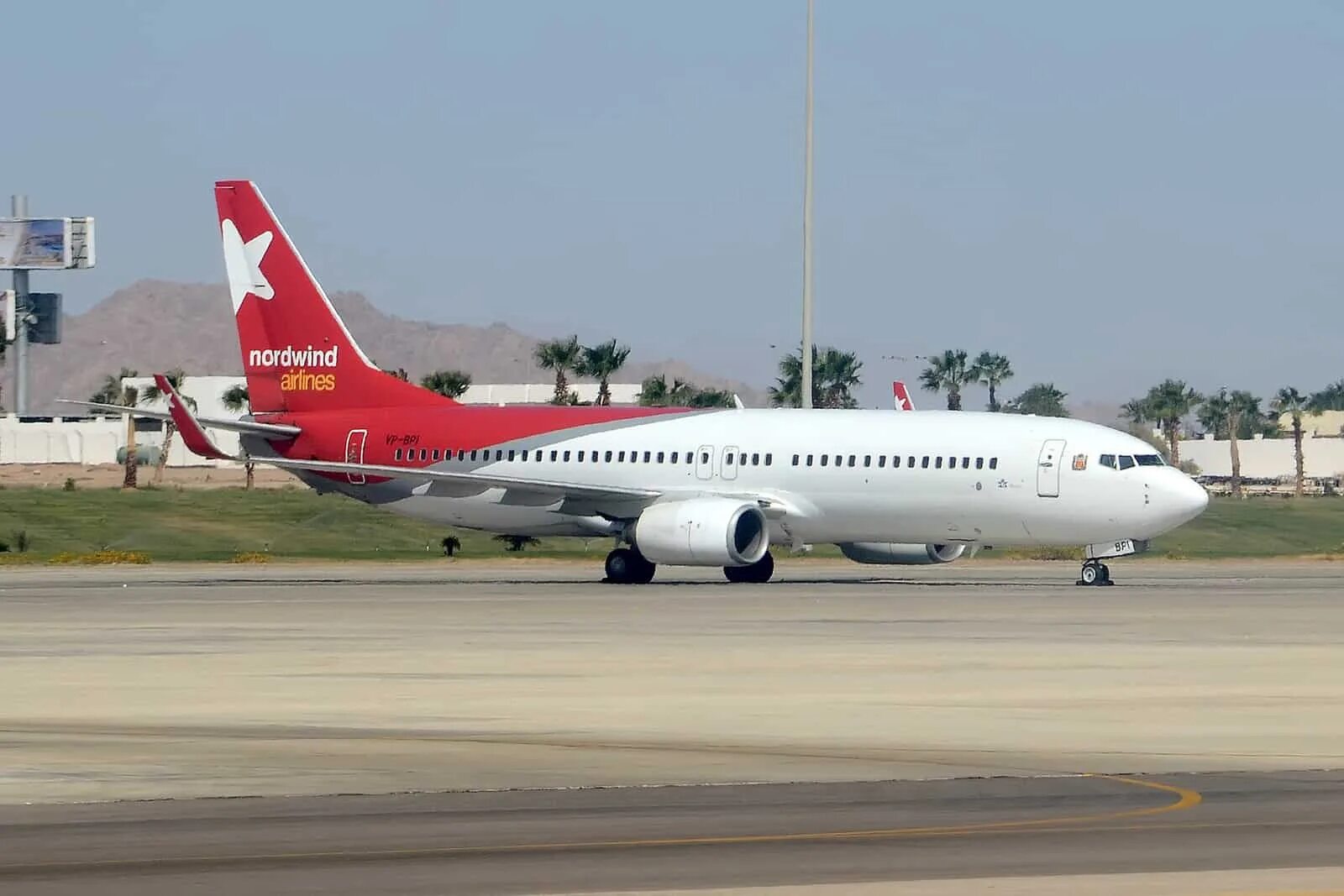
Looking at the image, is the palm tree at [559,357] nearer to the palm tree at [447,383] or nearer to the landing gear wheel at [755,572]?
the palm tree at [447,383]

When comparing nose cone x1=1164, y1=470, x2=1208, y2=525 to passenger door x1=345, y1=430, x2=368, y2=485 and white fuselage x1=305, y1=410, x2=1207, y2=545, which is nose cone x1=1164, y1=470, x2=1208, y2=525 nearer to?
white fuselage x1=305, y1=410, x2=1207, y2=545

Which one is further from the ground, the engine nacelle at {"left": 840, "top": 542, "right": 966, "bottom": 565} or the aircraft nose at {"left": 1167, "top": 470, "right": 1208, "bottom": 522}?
the aircraft nose at {"left": 1167, "top": 470, "right": 1208, "bottom": 522}

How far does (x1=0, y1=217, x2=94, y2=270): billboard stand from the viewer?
644ft

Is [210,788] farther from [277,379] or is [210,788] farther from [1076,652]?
[277,379]

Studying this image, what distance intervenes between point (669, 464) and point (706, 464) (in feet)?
2.99

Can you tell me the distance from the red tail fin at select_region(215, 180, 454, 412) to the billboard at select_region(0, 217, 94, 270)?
458ft

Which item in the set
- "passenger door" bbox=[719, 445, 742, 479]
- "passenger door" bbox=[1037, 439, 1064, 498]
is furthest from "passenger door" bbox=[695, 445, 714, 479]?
"passenger door" bbox=[1037, 439, 1064, 498]

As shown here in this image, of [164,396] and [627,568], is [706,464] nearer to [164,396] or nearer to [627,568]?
[627,568]

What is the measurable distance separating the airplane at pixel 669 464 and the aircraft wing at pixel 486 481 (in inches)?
2.9

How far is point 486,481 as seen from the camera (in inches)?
2197

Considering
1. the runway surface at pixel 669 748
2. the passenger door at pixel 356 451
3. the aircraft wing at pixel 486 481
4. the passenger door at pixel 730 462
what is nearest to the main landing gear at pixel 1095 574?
the passenger door at pixel 730 462

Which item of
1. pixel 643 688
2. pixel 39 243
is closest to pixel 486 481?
pixel 643 688

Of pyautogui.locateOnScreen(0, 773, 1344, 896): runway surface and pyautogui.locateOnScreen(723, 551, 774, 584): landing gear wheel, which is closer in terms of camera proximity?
pyautogui.locateOnScreen(0, 773, 1344, 896): runway surface

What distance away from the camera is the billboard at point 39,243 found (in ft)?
644
